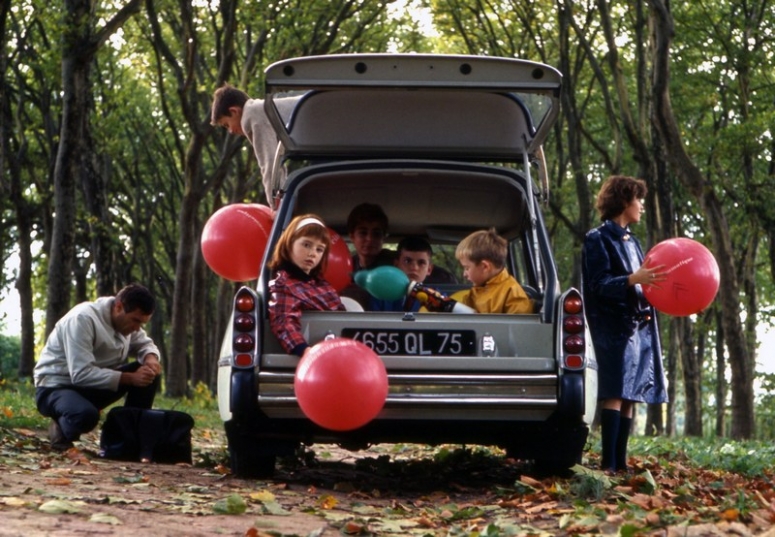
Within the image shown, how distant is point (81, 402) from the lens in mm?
9477

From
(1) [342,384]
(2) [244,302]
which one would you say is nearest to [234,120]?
(2) [244,302]

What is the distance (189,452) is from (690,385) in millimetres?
19632

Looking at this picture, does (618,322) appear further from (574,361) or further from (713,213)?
(713,213)

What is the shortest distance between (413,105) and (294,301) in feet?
5.85

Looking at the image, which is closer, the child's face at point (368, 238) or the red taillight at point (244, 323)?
the red taillight at point (244, 323)

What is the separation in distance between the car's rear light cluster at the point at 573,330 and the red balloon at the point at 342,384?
1130mm

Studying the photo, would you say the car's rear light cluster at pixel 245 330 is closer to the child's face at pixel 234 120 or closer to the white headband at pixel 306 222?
the white headband at pixel 306 222

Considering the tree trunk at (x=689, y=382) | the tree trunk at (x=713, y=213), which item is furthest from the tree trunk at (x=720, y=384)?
the tree trunk at (x=713, y=213)

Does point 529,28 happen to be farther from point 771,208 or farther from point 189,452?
point 189,452

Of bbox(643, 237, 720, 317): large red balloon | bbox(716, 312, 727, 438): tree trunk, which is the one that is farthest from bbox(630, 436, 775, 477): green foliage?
bbox(716, 312, 727, 438): tree trunk

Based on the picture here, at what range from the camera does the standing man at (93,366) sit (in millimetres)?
9445

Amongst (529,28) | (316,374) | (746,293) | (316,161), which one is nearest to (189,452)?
Result: (316,161)

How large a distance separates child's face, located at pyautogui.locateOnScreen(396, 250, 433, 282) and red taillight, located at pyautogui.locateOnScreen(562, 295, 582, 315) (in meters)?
1.73

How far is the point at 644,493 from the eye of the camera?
7066 mm
